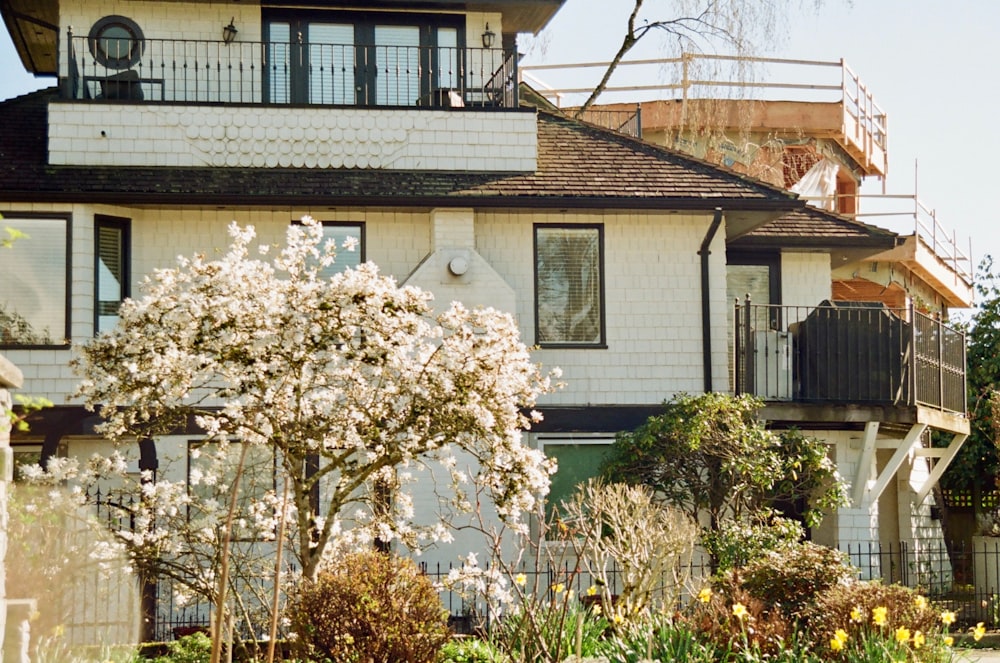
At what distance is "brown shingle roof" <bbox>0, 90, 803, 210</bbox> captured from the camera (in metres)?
19.1

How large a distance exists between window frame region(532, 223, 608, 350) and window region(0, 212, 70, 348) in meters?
5.75

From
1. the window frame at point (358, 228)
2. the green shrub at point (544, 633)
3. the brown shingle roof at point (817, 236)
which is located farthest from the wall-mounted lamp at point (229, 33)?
the green shrub at point (544, 633)

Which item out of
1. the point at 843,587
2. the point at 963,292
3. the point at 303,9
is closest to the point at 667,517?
the point at 843,587

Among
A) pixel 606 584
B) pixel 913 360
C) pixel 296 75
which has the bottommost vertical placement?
pixel 606 584

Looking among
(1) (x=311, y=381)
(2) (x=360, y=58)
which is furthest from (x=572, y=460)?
(1) (x=311, y=381)

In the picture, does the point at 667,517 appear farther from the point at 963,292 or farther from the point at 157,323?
the point at 963,292

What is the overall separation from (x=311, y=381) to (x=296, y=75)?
8.09 meters

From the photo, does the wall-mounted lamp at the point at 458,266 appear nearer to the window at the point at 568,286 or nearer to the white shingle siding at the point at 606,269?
the white shingle siding at the point at 606,269

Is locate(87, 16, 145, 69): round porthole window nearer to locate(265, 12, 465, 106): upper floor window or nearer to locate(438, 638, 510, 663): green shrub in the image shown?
locate(265, 12, 465, 106): upper floor window

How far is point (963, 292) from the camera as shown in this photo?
106 feet

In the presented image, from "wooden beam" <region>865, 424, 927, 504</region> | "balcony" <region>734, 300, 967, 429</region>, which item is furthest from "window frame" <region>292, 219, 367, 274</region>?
"wooden beam" <region>865, 424, 927, 504</region>

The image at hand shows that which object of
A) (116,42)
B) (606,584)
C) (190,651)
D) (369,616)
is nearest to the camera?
(369,616)

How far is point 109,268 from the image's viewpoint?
19.3m

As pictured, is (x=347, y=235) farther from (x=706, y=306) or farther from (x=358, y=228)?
(x=706, y=306)
